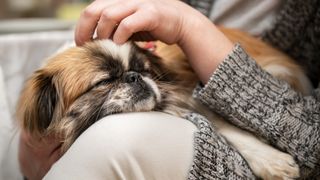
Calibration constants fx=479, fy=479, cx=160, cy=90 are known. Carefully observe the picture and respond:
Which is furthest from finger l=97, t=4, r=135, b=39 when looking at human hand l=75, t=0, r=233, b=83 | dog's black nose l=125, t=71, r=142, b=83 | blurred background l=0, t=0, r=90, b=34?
blurred background l=0, t=0, r=90, b=34

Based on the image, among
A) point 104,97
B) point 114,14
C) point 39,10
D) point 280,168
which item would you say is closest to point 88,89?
point 104,97

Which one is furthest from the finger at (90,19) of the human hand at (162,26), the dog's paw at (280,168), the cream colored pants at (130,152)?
the dog's paw at (280,168)

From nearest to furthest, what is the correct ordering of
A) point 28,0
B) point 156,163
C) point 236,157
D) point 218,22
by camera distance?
point 156,163, point 236,157, point 218,22, point 28,0

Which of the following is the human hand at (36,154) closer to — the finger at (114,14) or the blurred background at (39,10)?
the finger at (114,14)

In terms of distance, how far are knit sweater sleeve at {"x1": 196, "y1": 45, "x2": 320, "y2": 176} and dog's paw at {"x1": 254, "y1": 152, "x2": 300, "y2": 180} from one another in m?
0.02

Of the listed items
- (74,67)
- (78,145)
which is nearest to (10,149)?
(74,67)

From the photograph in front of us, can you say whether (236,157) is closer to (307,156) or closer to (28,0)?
(307,156)

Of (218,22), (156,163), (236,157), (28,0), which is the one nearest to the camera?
(156,163)

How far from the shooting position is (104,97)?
3.15 feet

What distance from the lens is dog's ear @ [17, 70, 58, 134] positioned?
1.02 m

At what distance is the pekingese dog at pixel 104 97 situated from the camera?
95cm

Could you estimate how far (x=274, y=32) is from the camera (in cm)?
127

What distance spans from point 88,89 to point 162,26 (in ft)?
0.65

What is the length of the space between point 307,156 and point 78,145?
454 mm
